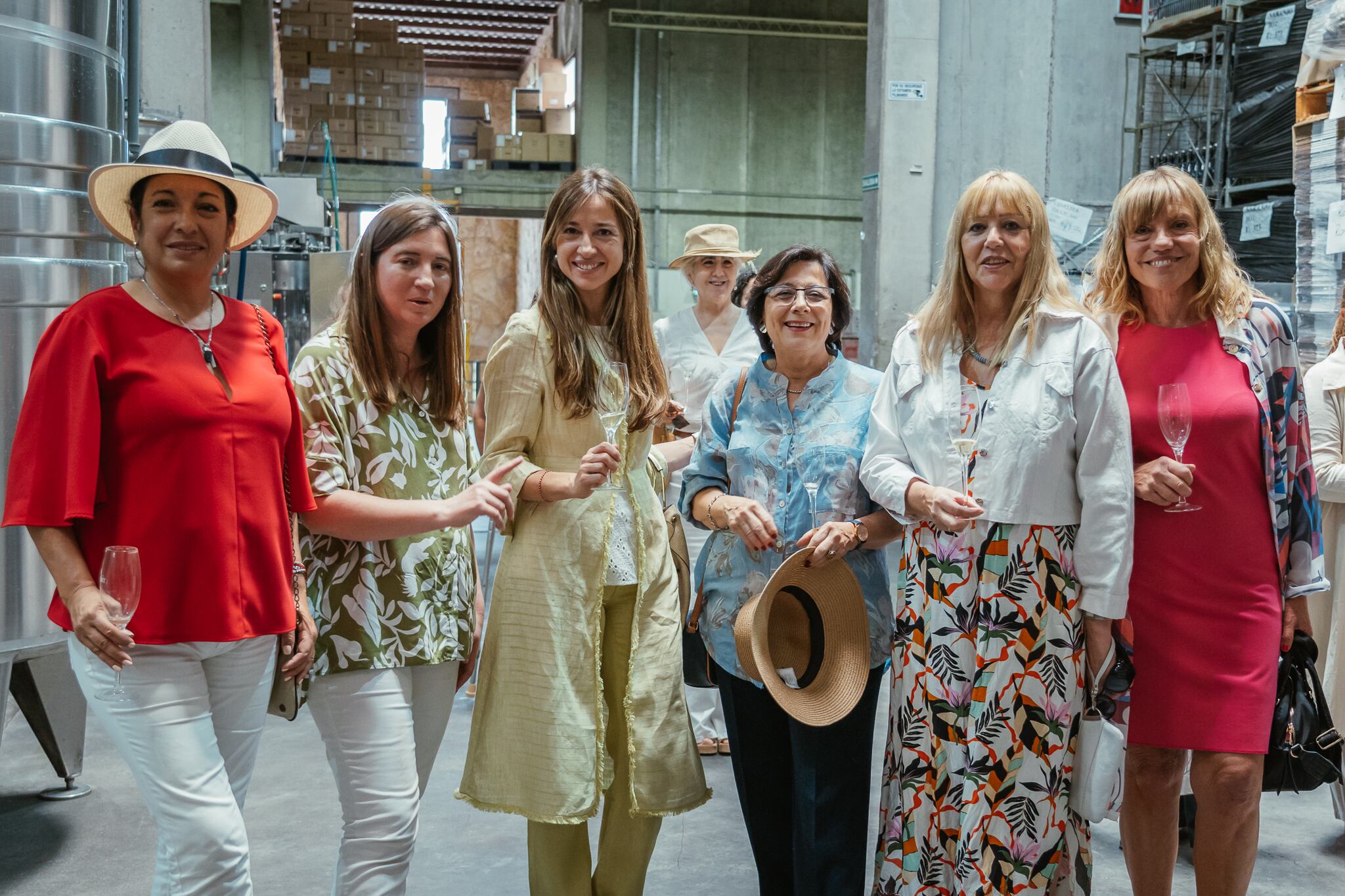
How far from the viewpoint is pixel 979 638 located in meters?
2.51

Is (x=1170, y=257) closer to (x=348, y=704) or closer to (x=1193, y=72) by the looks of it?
(x=348, y=704)

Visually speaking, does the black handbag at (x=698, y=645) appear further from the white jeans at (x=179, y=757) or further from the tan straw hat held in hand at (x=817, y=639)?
the white jeans at (x=179, y=757)

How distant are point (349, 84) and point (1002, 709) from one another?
15.0m

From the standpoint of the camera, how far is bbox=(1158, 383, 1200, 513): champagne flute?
8.10 ft

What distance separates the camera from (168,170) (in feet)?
7.07

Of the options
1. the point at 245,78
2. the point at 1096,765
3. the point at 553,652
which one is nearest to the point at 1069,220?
the point at 1096,765

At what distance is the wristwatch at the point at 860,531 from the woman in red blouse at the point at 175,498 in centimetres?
115

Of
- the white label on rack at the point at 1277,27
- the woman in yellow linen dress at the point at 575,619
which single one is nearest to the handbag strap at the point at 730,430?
the woman in yellow linen dress at the point at 575,619

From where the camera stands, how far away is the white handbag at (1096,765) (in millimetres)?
2436

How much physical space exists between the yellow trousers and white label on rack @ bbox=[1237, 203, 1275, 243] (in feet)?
17.4

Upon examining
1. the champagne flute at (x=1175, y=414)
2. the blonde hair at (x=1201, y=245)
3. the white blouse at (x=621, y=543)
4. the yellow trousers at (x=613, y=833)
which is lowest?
the yellow trousers at (x=613, y=833)

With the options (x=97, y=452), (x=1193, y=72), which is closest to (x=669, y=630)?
(x=97, y=452)

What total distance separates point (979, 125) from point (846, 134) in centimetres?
925

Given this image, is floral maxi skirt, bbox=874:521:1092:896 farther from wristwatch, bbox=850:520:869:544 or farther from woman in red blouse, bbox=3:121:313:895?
woman in red blouse, bbox=3:121:313:895
